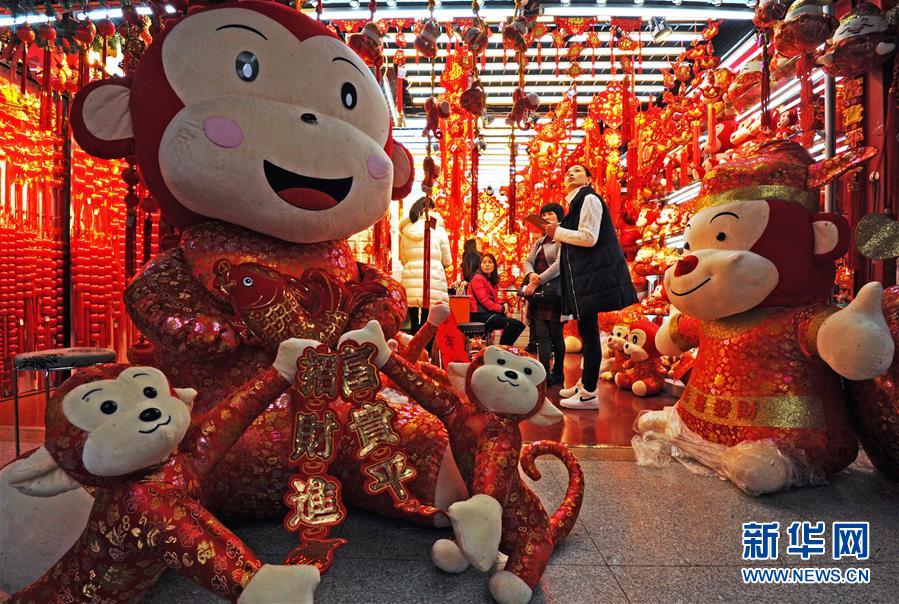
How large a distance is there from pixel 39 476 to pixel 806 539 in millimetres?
1805

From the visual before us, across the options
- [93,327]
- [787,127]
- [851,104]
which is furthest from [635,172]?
[93,327]

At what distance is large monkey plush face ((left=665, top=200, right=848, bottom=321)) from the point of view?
6.52 ft

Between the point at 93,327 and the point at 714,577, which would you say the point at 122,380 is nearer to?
the point at 714,577

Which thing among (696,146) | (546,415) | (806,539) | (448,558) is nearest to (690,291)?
(806,539)

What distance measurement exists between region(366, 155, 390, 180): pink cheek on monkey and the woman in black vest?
6.60 ft

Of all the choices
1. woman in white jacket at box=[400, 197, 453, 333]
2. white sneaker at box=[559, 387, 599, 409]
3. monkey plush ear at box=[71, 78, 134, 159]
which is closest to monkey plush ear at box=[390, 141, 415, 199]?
monkey plush ear at box=[71, 78, 134, 159]

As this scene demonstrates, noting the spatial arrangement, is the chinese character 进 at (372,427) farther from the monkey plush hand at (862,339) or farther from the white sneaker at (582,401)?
the white sneaker at (582,401)

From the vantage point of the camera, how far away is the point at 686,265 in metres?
2.12

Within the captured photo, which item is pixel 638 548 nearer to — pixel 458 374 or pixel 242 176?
pixel 458 374

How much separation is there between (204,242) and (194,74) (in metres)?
0.41

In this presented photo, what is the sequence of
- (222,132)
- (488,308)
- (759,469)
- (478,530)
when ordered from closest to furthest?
(478,530) < (222,132) < (759,469) < (488,308)

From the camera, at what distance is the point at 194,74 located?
54.6 inches

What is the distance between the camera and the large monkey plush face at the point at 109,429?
0.91 m

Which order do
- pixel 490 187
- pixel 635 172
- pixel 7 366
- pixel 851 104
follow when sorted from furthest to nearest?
1. pixel 490 187
2. pixel 635 172
3. pixel 7 366
4. pixel 851 104
